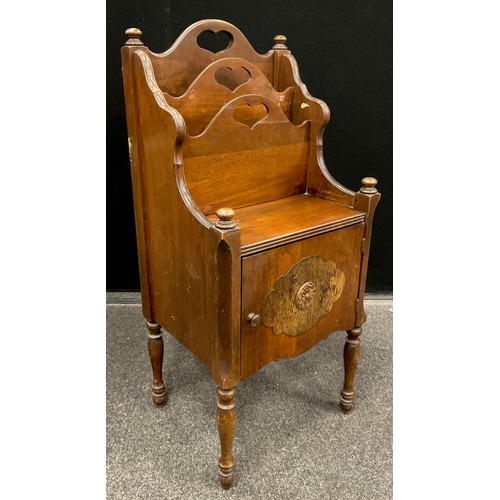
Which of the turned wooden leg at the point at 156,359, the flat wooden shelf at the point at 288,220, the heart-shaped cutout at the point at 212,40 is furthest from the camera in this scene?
the heart-shaped cutout at the point at 212,40

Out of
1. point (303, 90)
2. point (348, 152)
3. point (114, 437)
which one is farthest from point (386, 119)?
point (114, 437)

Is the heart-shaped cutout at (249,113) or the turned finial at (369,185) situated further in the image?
the heart-shaped cutout at (249,113)

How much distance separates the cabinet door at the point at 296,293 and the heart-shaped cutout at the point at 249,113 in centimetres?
46

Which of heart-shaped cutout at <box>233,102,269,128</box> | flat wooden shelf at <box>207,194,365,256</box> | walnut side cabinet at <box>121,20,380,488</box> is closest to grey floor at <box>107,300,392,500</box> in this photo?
walnut side cabinet at <box>121,20,380,488</box>

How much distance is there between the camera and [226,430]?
4.25ft

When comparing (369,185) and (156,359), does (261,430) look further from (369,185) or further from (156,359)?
(369,185)

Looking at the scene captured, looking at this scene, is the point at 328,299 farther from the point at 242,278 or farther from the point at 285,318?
the point at 242,278

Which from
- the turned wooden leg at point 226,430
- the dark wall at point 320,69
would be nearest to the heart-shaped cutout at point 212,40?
the dark wall at point 320,69

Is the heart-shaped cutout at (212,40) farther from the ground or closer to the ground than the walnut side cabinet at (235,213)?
farther from the ground

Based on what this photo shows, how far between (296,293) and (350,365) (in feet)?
1.50

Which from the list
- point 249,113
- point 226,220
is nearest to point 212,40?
point 249,113

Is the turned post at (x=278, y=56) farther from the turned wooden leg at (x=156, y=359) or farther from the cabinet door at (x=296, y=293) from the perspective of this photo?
the turned wooden leg at (x=156, y=359)

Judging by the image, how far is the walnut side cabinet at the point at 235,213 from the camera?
118cm

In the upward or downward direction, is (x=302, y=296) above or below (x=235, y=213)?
below
